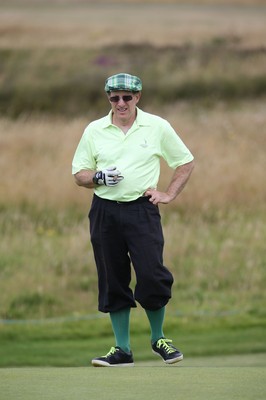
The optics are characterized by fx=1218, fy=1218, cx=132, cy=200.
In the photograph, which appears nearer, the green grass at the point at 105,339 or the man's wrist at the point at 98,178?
the man's wrist at the point at 98,178

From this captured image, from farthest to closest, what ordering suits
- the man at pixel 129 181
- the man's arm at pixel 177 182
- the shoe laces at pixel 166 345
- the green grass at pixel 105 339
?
the green grass at pixel 105 339
the shoe laces at pixel 166 345
the man's arm at pixel 177 182
the man at pixel 129 181

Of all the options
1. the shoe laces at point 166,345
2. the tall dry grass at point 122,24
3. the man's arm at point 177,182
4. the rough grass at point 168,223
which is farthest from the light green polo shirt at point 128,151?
the tall dry grass at point 122,24

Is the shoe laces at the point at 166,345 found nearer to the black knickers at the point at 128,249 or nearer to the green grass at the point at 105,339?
the black knickers at the point at 128,249

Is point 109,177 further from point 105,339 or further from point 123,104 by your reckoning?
point 105,339

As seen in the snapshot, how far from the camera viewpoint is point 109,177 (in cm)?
646

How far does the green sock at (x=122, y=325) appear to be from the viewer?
22.8 feet

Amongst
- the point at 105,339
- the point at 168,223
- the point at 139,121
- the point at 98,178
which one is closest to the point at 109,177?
the point at 98,178

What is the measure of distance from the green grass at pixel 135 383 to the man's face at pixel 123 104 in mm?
1367

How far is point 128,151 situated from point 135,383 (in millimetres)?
1449

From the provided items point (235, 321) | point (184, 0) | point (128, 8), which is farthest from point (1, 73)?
point (235, 321)

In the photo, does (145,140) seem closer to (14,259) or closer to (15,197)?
(14,259)

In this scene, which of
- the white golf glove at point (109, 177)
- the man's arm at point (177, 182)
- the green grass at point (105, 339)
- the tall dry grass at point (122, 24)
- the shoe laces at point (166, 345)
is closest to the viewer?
the white golf glove at point (109, 177)

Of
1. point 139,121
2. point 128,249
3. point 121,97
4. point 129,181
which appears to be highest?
point 121,97

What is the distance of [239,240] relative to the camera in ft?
47.9
